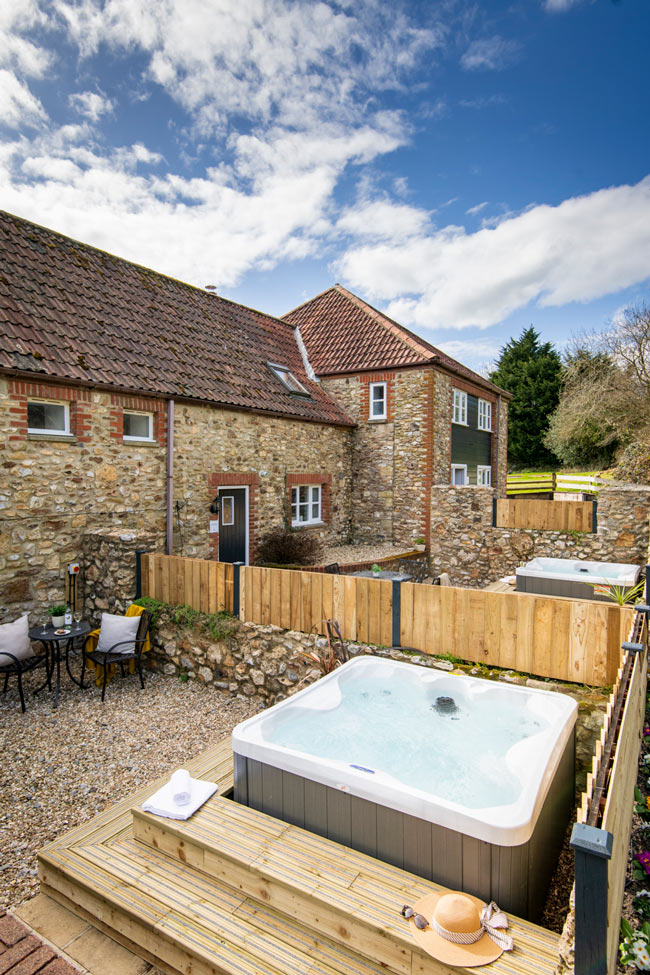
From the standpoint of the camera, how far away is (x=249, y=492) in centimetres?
1118

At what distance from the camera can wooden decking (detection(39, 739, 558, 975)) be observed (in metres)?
2.59

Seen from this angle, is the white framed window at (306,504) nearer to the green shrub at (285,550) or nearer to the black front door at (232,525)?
the green shrub at (285,550)

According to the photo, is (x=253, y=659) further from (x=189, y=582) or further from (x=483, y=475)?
(x=483, y=475)

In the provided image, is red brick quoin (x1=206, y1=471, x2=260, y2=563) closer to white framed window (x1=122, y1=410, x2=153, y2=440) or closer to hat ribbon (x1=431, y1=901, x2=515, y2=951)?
white framed window (x1=122, y1=410, x2=153, y2=440)

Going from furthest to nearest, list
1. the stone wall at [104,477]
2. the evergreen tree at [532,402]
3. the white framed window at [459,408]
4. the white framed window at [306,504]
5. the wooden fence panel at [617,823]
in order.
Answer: the evergreen tree at [532,402] < the white framed window at [459,408] < the white framed window at [306,504] < the stone wall at [104,477] < the wooden fence panel at [617,823]

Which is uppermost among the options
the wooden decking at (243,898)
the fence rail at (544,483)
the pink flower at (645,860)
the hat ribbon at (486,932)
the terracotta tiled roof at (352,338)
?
the terracotta tiled roof at (352,338)

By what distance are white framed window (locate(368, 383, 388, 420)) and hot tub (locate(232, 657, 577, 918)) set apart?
1006 cm

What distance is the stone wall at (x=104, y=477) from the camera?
6977 millimetres

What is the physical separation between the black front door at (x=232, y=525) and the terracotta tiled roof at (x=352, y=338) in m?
5.73

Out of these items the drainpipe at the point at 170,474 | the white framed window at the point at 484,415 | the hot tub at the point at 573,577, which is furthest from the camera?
the white framed window at the point at 484,415

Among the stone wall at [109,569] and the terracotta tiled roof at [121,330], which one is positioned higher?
the terracotta tiled roof at [121,330]

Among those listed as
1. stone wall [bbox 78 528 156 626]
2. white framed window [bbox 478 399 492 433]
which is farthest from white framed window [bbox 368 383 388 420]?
stone wall [bbox 78 528 156 626]

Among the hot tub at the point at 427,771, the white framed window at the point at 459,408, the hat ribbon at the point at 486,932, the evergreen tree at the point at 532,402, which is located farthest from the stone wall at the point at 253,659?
the evergreen tree at the point at 532,402

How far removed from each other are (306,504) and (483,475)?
785cm
